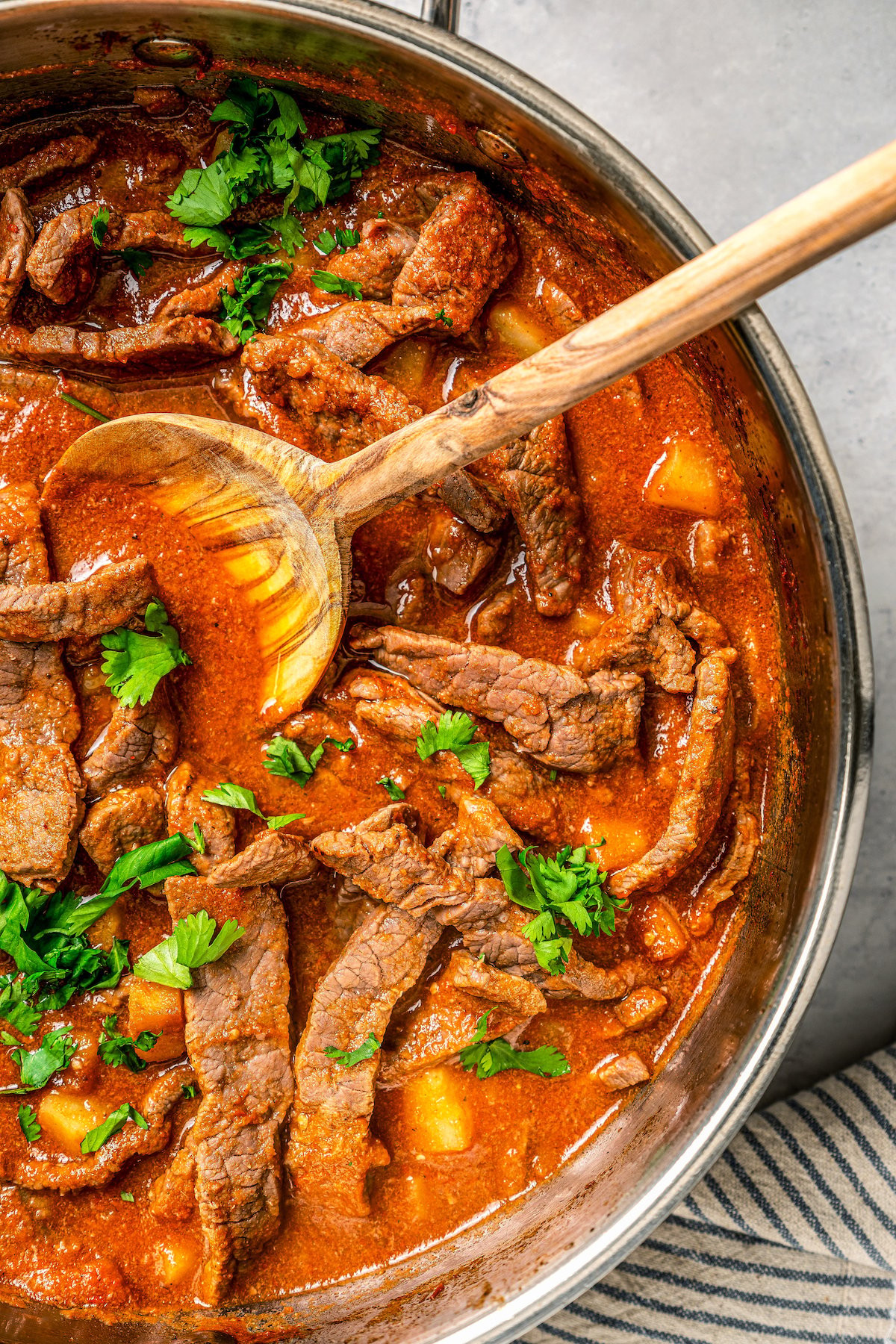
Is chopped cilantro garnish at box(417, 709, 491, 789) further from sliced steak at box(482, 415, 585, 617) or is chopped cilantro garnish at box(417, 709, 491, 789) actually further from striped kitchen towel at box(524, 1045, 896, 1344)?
striped kitchen towel at box(524, 1045, 896, 1344)

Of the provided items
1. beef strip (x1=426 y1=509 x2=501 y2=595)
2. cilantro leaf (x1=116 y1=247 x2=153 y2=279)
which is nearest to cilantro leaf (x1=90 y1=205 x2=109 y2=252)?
cilantro leaf (x1=116 y1=247 x2=153 y2=279)

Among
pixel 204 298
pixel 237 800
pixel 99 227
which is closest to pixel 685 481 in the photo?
pixel 204 298

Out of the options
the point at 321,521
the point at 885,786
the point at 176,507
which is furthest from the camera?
the point at 885,786

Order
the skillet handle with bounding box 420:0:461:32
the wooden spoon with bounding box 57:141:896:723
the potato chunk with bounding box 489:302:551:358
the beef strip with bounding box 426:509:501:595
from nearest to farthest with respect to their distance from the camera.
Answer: the wooden spoon with bounding box 57:141:896:723 → the skillet handle with bounding box 420:0:461:32 → the beef strip with bounding box 426:509:501:595 → the potato chunk with bounding box 489:302:551:358

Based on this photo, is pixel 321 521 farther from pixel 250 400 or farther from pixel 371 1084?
pixel 371 1084

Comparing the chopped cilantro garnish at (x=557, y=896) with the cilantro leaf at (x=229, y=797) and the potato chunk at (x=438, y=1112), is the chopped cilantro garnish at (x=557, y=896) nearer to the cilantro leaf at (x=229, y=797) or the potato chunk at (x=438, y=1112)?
the potato chunk at (x=438, y=1112)

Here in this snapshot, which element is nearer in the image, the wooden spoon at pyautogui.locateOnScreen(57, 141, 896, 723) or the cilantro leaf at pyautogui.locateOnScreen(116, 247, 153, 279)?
the wooden spoon at pyautogui.locateOnScreen(57, 141, 896, 723)

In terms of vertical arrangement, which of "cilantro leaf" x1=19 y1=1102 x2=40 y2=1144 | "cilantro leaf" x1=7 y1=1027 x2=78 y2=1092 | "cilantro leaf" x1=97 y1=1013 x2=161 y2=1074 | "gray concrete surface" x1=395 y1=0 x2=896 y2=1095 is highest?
"gray concrete surface" x1=395 y1=0 x2=896 y2=1095

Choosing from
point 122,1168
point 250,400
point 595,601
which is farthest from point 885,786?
point 122,1168
